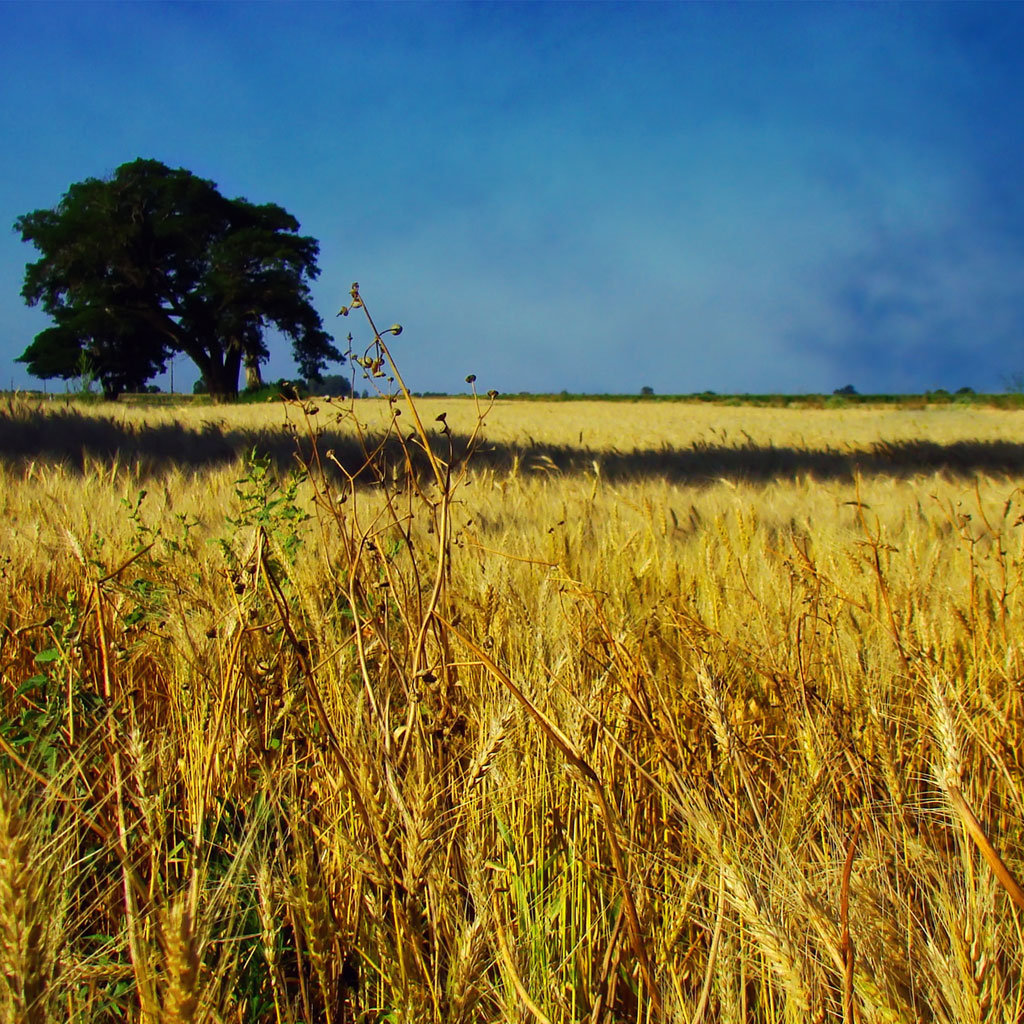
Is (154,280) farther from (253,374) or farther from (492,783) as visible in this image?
(492,783)

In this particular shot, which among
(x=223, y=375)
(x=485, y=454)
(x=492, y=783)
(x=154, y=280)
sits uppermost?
(x=154, y=280)

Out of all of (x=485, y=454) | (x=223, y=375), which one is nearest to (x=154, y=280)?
(x=223, y=375)

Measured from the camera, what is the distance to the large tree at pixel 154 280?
2488cm

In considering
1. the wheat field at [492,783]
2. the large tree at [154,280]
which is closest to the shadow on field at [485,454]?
the wheat field at [492,783]

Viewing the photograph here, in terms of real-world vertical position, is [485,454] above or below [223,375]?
below

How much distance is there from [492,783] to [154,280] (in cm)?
2837

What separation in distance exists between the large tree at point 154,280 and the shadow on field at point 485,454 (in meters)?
18.4

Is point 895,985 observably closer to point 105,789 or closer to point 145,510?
point 105,789

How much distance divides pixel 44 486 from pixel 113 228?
85.6 feet

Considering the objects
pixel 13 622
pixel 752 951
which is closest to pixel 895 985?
pixel 752 951

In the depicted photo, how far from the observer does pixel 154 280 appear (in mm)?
25875

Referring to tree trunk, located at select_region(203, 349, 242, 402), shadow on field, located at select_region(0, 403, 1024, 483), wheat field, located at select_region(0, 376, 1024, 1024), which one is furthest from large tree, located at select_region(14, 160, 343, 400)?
wheat field, located at select_region(0, 376, 1024, 1024)

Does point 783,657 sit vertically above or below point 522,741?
above

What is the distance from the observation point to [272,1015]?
96 cm
